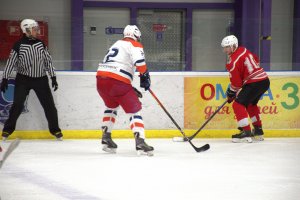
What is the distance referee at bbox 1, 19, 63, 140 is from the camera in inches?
223

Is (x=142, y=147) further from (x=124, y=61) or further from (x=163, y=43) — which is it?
(x=163, y=43)

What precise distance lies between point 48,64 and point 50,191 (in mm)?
2611

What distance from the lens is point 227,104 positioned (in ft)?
20.5

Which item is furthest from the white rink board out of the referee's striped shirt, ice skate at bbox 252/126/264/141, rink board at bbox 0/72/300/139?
ice skate at bbox 252/126/264/141

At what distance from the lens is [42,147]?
5430 mm

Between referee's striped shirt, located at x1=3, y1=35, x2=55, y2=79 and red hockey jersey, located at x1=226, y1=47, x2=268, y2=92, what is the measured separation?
1863 mm

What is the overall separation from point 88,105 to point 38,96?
0.57 m

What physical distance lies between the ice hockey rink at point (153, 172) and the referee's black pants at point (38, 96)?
0.70 feet

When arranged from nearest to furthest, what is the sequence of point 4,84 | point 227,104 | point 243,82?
point 4,84
point 243,82
point 227,104

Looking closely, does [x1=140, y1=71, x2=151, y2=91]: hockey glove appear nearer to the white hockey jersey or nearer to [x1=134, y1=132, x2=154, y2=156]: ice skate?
the white hockey jersey

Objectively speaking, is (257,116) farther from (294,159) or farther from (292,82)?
(294,159)

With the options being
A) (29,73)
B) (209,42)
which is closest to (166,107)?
(209,42)

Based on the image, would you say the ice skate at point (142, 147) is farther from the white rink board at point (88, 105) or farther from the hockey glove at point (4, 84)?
the hockey glove at point (4, 84)

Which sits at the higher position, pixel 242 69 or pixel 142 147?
pixel 242 69
